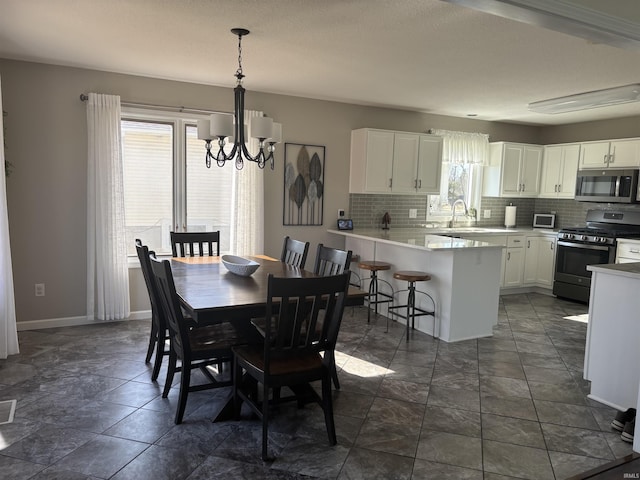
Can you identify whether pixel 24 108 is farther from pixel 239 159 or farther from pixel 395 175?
pixel 395 175

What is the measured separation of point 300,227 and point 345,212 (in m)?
0.65

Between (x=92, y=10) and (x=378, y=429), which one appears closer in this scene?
(x=378, y=429)

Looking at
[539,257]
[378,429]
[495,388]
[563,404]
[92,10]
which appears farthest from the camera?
[539,257]

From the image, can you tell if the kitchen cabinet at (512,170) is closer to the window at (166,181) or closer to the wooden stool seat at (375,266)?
the wooden stool seat at (375,266)

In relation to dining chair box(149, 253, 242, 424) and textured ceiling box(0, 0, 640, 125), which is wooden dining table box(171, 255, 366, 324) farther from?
textured ceiling box(0, 0, 640, 125)

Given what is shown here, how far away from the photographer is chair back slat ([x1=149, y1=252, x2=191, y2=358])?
2533 mm

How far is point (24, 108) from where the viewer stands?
13.5 feet

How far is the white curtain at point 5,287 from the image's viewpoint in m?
3.48

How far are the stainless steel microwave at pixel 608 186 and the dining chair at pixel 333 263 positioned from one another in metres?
4.31

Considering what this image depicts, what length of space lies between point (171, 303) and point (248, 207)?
2504 millimetres

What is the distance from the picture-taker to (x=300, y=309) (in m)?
2.28

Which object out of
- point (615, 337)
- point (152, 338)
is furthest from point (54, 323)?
point (615, 337)

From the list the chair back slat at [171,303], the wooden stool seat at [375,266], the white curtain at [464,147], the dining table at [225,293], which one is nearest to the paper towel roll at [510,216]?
the white curtain at [464,147]

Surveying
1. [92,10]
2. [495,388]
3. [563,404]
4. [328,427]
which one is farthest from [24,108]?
[563,404]
